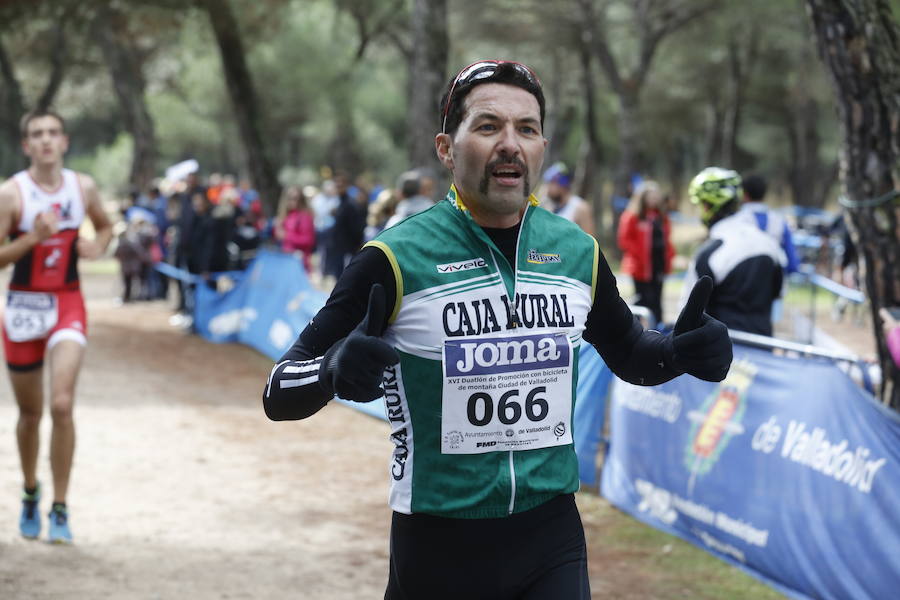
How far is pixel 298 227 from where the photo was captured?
19.2 metres

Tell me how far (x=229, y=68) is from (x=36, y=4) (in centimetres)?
381

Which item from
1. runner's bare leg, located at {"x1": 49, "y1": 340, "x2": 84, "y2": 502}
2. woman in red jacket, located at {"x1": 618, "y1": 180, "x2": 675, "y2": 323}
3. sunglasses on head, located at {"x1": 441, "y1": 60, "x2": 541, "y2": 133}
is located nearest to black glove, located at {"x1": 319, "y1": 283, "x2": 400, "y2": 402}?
sunglasses on head, located at {"x1": 441, "y1": 60, "x2": 541, "y2": 133}

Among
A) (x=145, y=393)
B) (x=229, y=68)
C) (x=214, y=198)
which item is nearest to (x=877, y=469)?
(x=145, y=393)

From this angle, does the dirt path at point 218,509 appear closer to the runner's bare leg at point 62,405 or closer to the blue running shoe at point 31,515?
the blue running shoe at point 31,515

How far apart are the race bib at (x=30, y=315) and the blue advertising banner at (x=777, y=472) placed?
3690 mm

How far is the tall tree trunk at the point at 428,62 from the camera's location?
14039 mm

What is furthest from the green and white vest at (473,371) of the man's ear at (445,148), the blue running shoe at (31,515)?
the blue running shoe at (31,515)

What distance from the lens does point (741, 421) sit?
20.5 feet

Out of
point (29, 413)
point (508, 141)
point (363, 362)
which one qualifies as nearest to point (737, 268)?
point (29, 413)

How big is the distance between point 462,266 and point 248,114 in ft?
60.7

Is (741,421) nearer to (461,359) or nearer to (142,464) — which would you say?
(461,359)

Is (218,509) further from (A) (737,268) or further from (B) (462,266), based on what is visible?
(B) (462,266)

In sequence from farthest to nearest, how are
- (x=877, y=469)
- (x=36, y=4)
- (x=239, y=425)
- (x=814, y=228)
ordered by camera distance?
(x=814, y=228) < (x=36, y=4) < (x=239, y=425) < (x=877, y=469)

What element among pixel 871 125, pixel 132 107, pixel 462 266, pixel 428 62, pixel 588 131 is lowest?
pixel 462 266
